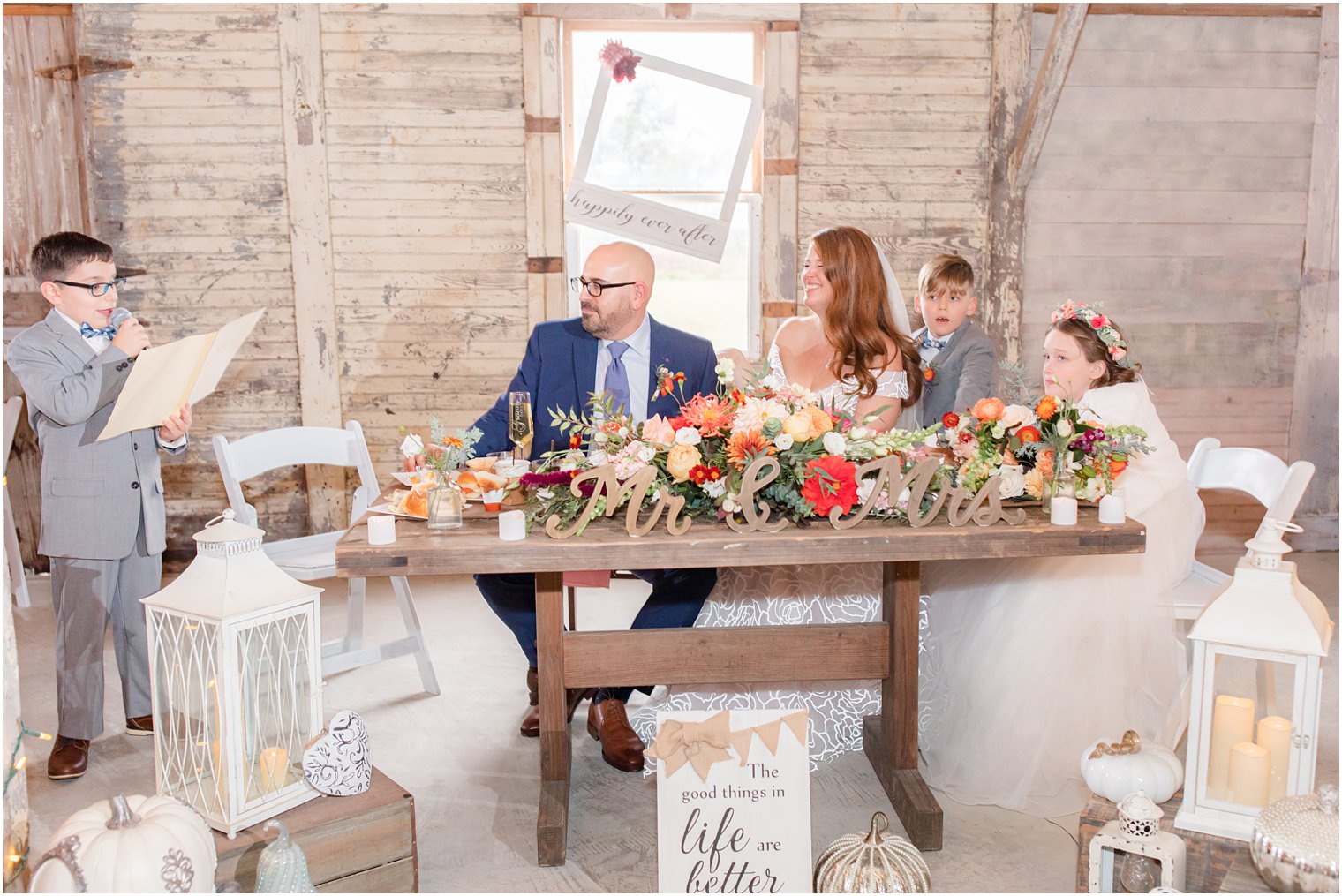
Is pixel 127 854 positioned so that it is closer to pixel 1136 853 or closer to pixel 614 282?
pixel 1136 853

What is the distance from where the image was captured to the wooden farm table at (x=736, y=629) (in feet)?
7.38

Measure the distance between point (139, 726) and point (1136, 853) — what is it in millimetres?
2794

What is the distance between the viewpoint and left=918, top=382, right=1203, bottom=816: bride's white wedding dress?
8.98 feet

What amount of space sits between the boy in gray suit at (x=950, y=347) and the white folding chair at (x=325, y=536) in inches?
75.8

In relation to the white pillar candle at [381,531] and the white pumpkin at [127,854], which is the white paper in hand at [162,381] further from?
the white pumpkin at [127,854]

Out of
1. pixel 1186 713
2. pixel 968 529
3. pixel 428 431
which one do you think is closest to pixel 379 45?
pixel 428 431

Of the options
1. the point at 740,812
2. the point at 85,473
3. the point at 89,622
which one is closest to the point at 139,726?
the point at 89,622

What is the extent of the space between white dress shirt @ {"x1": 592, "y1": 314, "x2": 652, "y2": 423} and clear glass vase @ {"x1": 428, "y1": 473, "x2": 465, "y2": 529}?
1009mm

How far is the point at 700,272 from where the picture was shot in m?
5.18

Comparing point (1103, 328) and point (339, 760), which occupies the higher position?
point (1103, 328)

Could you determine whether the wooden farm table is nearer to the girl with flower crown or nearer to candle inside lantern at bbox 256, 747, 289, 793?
the girl with flower crown

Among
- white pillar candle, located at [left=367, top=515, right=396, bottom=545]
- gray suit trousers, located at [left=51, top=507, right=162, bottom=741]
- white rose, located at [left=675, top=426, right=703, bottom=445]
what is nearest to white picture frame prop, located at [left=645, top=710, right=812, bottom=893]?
white rose, located at [left=675, top=426, right=703, bottom=445]

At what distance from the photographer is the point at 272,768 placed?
2.09 m

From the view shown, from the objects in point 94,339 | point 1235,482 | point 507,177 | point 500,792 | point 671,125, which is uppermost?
point 671,125
